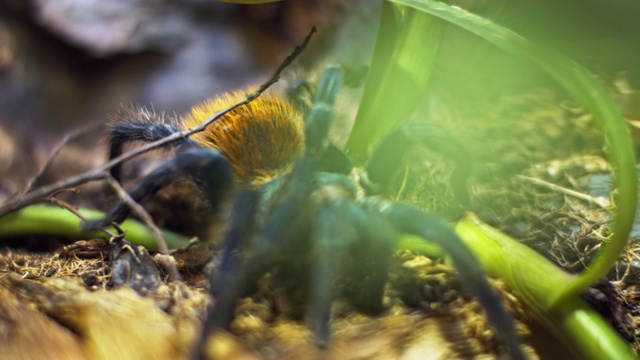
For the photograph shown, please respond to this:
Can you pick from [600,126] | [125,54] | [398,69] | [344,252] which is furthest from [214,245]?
[125,54]

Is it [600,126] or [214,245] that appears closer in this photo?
[600,126]

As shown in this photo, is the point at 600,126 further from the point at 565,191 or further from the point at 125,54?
the point at 125,54

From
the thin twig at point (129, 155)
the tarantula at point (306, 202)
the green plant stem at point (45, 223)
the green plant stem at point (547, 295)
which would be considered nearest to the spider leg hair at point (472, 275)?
the tarantula at point (306, 202)

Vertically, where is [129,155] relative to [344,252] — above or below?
above

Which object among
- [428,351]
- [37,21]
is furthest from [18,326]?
[37,21]

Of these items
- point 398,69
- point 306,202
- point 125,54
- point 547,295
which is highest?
point 125,54

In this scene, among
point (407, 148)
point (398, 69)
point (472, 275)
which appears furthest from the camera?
point (398, 69)

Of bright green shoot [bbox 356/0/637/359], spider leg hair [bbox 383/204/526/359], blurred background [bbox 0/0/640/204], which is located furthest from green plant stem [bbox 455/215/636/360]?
blurred background [bbox 0/0/640/204]

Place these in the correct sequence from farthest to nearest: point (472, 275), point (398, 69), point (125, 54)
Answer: point (125, 54) < point (398, 69) < point (472, 275)

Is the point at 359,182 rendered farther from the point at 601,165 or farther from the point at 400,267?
the point at 601,165
